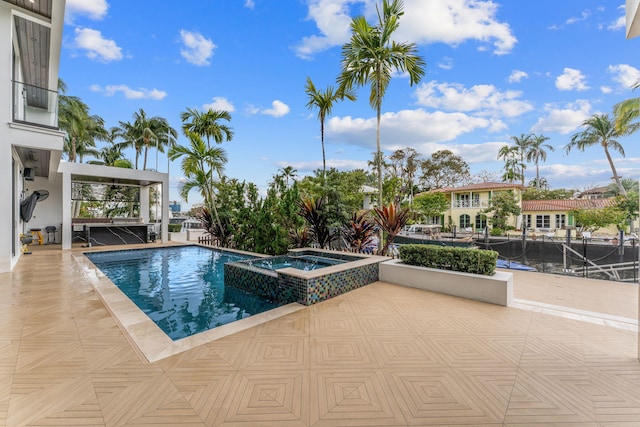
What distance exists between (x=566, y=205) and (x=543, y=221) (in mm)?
2114

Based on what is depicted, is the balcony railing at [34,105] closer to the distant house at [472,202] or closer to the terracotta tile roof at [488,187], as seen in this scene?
the distant house at [472,202]

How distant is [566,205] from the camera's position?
25125mm

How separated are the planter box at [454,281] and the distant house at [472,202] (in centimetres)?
2381

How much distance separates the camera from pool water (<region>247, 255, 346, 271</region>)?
22.7ft

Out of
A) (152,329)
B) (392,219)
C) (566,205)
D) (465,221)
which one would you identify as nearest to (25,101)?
(152,329)

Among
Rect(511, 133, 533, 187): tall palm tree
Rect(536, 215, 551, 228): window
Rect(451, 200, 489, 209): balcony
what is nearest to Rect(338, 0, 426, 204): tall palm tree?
Rect(451, 200, 489, 209): balcony

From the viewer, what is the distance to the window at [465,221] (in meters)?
28.2

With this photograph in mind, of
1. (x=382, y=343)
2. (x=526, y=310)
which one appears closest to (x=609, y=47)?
(x=526, y=310)

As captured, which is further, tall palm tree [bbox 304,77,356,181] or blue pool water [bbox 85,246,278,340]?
tall palm tree [bbox 304,77,356,181]

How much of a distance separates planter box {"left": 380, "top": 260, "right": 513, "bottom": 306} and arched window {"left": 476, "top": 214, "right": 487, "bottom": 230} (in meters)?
24.2

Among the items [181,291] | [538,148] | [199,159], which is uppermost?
[538,148]

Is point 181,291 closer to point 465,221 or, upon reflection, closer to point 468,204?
point 465,221

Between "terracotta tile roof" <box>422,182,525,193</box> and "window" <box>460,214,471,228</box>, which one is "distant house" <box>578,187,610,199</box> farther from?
"window" <box>460,214,471,228</box>

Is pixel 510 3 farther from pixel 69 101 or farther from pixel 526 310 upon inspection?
pixel 69 101
